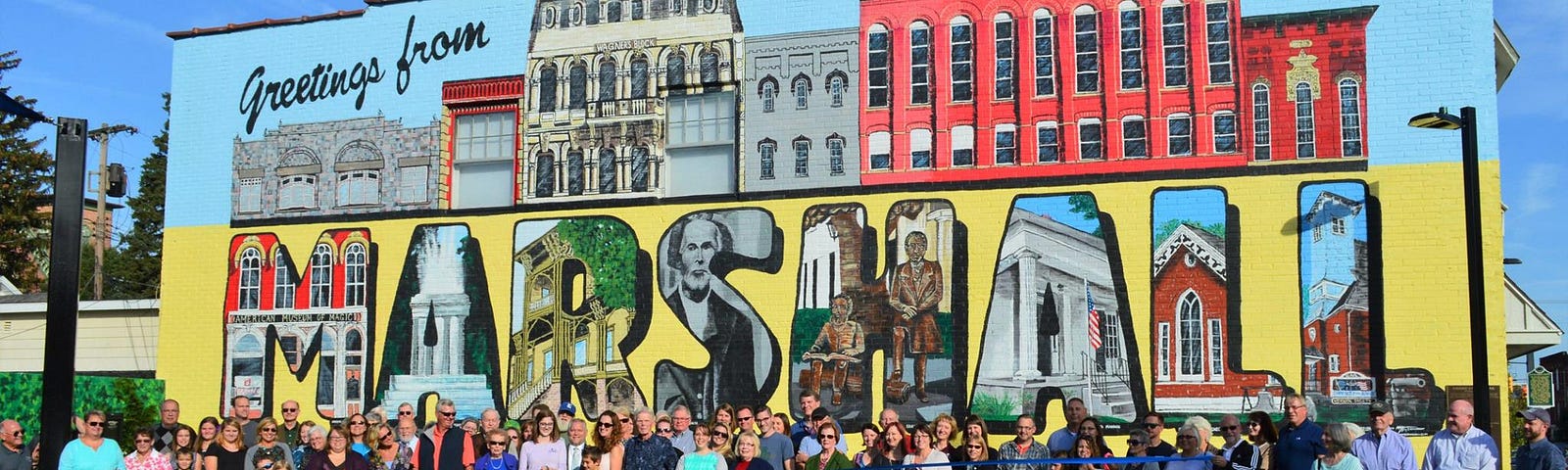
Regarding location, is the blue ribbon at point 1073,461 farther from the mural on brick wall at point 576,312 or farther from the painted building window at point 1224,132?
the mural on brick wall at point 576,312

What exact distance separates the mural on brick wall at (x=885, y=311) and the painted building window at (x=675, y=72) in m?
2.34

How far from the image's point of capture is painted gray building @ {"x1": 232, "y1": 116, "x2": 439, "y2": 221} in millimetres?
18703

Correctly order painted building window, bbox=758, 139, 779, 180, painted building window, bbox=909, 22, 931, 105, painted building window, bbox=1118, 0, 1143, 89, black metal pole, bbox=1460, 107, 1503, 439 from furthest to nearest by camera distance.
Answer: painted building window, bbox=758, 139, 779, 180 < painted building window, bbox=909, 22, 931, 105 < painted building window, bbox=1118, 0, 1143, 89 < black metal pole, bbox=1460, 107, 1503, 439

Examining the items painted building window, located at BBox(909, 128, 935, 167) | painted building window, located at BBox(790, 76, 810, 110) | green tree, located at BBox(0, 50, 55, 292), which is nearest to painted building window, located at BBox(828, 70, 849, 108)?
painted building window, located at BBox(790, 76, 810, 110)

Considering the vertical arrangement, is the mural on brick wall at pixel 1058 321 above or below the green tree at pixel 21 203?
below

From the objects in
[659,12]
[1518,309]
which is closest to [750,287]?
[659,12]

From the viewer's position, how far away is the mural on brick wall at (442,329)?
1809cm

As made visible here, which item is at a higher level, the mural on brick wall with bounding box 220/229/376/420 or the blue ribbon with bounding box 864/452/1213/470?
the mural on brick wall with bounding box 220/229/376/420

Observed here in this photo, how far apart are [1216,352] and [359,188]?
10.9 m

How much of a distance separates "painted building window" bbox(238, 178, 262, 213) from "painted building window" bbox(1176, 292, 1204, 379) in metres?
12.0

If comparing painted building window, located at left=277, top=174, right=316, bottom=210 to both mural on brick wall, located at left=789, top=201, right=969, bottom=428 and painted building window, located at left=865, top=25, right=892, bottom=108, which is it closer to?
mural on brick wall, located at left=789, top=201, right=969, bottom=428

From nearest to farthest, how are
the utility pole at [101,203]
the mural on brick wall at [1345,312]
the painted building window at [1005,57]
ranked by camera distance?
the mural on brick wall at [1345,312]
the painted building window at [1005,57]
the utility pole at [101,203]

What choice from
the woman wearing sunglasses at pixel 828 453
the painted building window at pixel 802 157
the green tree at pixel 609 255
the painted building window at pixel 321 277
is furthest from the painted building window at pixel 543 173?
the woman wearing sunglasses at pixel 828 453

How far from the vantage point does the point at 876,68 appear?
1688 cm
